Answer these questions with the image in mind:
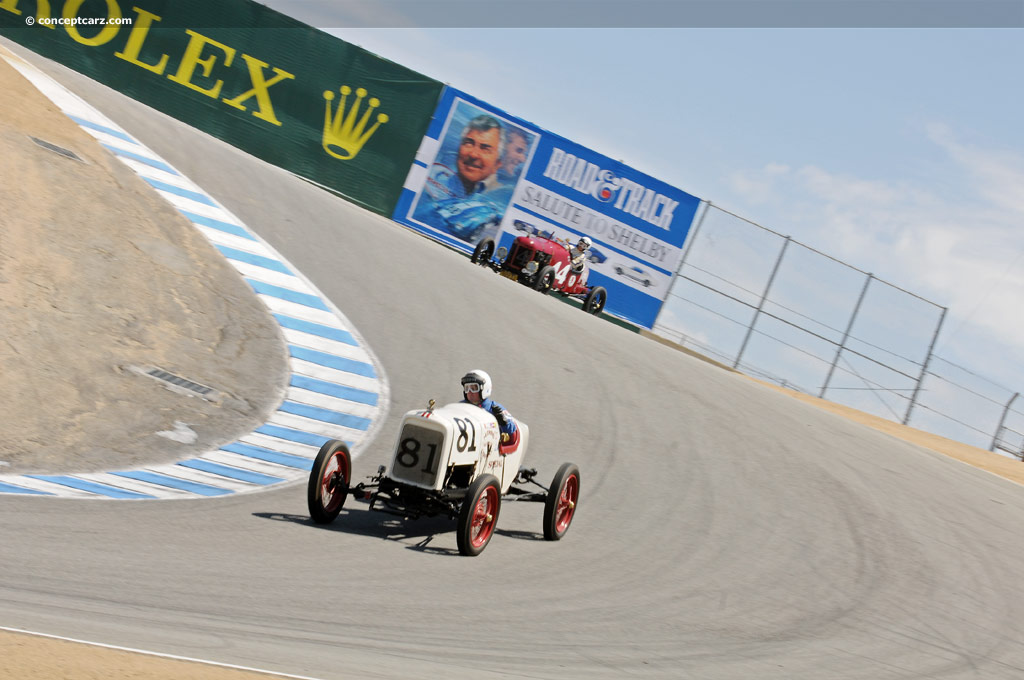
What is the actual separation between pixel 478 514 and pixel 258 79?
59.7 feet

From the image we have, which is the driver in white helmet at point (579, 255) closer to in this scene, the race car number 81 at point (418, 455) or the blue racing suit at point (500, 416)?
the blue racing suit at point (500, 416)

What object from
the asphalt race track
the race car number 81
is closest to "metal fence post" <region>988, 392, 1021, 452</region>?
the asphalt race track

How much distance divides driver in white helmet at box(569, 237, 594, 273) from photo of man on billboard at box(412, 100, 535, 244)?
203 cm

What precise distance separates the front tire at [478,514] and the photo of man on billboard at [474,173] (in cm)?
1526

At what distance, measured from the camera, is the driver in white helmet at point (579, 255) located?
72.5 ft

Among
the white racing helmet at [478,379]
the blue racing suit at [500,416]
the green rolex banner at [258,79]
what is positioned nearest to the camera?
the white racing helmet at [478,379]

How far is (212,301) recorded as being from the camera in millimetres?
13469

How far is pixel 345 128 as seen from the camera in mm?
23891

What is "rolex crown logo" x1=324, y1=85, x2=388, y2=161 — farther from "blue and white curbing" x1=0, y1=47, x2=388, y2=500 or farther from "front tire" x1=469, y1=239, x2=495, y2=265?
"blue and white curbing" x1=0, y1=47, x2=388, y2=500

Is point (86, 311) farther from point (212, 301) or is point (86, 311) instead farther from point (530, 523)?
point (530, 523)

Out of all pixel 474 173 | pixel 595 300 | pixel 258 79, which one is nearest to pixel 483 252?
pixel 474 173

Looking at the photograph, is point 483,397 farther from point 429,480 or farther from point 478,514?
point 478,514

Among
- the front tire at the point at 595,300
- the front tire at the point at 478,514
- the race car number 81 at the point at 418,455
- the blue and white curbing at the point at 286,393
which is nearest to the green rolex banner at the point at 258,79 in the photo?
the blue and white curbing at the point at 286,393

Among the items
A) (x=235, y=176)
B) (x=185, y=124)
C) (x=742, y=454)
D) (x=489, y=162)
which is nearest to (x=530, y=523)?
(x=742, y=454)
